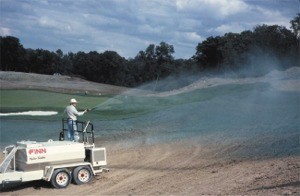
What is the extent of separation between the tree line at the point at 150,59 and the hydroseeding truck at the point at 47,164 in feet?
195

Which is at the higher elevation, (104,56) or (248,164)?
(104,56)

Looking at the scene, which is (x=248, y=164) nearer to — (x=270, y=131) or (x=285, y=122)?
(x=270, y=131)

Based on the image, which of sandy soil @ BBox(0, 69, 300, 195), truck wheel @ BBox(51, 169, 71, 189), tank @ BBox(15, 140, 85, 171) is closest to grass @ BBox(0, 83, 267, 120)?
sandy soil @ BBox(0, 69, 300, 195)

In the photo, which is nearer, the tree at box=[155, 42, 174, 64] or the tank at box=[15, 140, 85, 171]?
the tank at box=[15, 140, 85, 171]

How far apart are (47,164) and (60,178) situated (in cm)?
64

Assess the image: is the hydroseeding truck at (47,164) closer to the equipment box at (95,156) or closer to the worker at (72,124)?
the equipment box at (95,156)

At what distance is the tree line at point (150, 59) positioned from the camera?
2894 inches

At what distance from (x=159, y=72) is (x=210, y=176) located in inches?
3657

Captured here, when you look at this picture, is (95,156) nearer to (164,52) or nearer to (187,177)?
(187,177)

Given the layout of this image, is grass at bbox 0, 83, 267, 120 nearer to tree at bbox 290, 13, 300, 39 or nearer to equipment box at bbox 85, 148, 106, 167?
equipment box at bbox 85, 148, 106, 167

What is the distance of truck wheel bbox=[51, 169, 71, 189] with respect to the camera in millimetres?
14352

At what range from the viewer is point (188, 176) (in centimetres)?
1449

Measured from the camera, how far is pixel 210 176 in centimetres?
1402

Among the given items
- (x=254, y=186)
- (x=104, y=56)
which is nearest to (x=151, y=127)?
(x=254, y=186)
